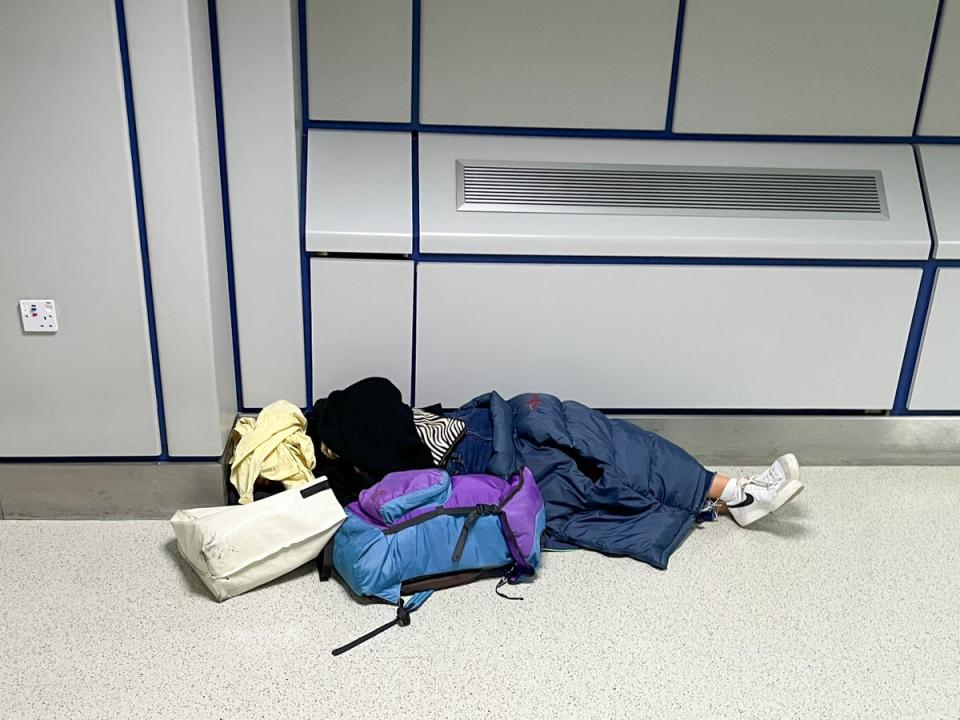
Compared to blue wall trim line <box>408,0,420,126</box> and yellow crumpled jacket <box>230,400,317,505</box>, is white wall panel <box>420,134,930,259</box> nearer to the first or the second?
blue wall trim line <box>408,0,420,126</box>

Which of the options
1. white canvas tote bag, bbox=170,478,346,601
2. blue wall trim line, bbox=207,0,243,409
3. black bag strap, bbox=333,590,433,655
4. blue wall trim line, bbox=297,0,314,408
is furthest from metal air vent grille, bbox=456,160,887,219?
black bag strap, bbox=333,590,433,655

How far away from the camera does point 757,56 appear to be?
9.47ft

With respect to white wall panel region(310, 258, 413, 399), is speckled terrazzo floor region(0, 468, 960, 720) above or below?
below

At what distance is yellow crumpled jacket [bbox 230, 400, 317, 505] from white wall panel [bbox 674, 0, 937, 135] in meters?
1.52

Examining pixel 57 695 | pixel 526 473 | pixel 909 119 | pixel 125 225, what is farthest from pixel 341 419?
pixel 909 119

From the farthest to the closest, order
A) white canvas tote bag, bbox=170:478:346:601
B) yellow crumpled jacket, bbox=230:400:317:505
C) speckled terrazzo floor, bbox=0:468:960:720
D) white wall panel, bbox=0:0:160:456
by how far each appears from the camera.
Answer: yellow crumpled jacket, bbox=230:400:317:505 < white canvas tote bag, bbox=170:478:346:601 < white wall panel, bbox=0:0:160:456 < speckled terrazzo floor, bbox=0:468:960:720

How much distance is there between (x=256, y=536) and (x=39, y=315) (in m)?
0.82

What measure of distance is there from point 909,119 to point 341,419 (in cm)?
200

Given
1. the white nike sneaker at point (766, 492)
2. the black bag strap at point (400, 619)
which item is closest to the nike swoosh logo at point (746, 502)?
the white nike sneaker at point (766, 492)

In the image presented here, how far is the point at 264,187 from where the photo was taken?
272 cm

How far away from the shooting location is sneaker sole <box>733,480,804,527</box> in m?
2.68

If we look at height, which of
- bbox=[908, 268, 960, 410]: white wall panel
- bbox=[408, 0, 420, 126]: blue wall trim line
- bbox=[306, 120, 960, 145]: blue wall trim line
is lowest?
bbox=[908, 268, 960, 410]: white wall panel

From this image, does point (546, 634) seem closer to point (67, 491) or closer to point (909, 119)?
point (67, 491)

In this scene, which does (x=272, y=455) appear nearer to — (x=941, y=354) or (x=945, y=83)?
(x=941, y=354)
